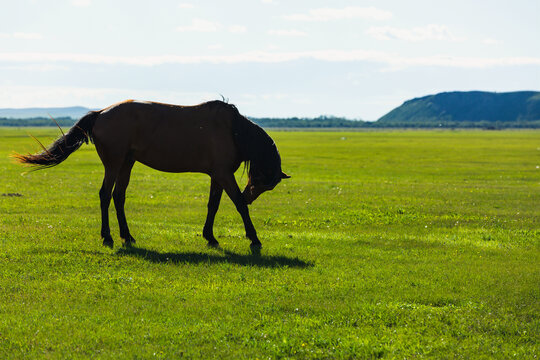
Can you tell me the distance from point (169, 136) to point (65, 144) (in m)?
2.61

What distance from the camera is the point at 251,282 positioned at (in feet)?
33.4

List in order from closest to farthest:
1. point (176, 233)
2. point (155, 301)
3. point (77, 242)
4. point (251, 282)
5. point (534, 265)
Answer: point (155, 301)
point (251, 282)
point (534, 265)
point (77, 242)
point (176, 233)

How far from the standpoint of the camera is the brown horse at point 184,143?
13.1m

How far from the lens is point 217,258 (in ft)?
39.3

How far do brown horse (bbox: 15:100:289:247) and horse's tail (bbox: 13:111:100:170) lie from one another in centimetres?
38

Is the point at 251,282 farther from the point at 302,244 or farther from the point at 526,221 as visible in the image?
the point at 526,221

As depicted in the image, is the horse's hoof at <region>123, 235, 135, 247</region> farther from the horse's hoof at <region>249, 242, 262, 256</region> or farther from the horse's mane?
the horse's mane

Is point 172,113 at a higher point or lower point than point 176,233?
higher

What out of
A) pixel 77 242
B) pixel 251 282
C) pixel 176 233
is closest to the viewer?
pixel 251 282

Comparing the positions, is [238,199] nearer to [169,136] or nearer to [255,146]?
[255,146]

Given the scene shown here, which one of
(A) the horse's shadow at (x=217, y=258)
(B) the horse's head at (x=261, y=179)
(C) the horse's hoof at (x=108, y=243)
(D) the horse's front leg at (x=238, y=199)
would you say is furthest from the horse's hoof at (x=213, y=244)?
(C) the horse's hoof at (x=108, y=243)

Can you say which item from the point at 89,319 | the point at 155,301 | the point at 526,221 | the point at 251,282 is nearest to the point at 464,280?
the point at 251,282

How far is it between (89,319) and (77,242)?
17.3ft

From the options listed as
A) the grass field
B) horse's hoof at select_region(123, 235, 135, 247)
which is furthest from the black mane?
horse's hoof at select_region(123, 235, 135, 247)
